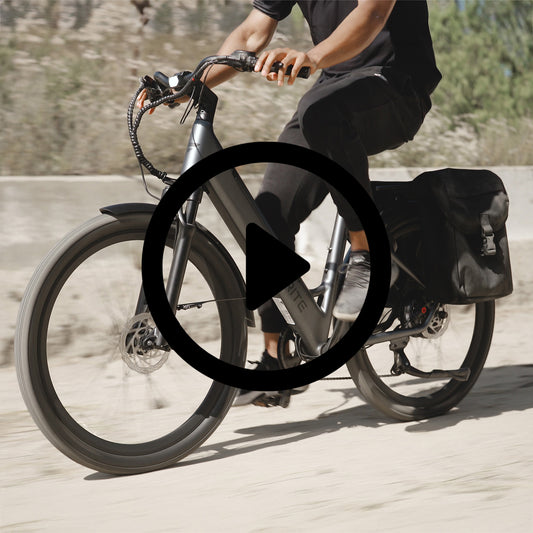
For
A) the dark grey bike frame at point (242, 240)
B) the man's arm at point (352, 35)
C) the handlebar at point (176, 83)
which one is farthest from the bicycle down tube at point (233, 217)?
the man's arm at point (352, 35)

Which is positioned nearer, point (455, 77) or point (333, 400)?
point (333, 400)

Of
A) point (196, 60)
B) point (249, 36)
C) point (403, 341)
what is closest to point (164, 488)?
point (403, 341)

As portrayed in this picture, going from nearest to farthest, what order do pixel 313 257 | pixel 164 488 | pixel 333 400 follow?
pixel 164 488 → pixel 333 400 → pixel 313 257

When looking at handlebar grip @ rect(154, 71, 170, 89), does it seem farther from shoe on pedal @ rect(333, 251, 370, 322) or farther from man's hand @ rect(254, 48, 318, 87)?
shoe on pedal @ rect(333, 251, 370, 322)

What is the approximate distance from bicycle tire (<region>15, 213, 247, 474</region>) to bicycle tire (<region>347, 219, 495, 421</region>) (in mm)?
746

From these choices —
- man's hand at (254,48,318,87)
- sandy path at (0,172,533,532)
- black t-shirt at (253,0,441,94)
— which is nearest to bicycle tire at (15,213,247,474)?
sandy path at (0,172,533,532)

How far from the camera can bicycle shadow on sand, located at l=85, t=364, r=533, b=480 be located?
362 cm

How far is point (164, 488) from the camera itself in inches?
122

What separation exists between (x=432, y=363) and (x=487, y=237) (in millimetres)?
774

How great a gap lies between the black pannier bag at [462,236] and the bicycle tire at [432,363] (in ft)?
0.40

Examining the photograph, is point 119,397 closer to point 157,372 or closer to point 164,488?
point 157,372

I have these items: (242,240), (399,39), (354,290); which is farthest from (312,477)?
(399,39)

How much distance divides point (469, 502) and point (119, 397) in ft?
4.47
